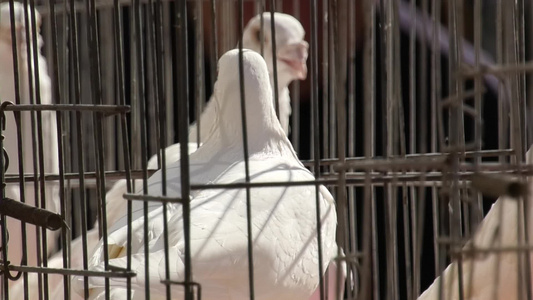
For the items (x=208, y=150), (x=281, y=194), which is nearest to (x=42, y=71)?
(x=208, y=150)

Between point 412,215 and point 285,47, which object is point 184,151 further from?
point 285,47

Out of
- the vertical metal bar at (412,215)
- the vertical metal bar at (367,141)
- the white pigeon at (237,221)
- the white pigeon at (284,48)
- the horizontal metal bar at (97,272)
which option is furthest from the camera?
the white pigeon at (284,48)

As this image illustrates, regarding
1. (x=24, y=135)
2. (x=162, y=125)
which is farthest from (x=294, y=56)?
(x=162, y=125)

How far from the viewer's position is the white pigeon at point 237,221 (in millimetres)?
1504

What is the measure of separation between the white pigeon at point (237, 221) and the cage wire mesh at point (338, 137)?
0.05 m

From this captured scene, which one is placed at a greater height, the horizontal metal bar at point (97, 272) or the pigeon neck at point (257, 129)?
the pigeon neck at point (257, 129)

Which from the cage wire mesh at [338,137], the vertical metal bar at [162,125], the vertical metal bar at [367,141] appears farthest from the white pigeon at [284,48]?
the vertical metal bar at [162,125]

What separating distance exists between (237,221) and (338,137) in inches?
13.6

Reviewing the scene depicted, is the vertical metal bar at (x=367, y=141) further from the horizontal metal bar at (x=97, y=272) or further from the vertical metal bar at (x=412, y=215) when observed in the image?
the horizontal metal bar at (x=97, y=272)

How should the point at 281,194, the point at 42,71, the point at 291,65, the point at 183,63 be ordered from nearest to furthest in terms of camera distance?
the point at 183,63 → the point at 281,194 → the point at 42,71 → the point at 291,65

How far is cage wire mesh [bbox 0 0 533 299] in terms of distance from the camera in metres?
1.07

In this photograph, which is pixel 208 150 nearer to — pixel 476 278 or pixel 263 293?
pixel 263 293

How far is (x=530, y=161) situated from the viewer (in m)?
1.63

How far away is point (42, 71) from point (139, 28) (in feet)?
4.55
